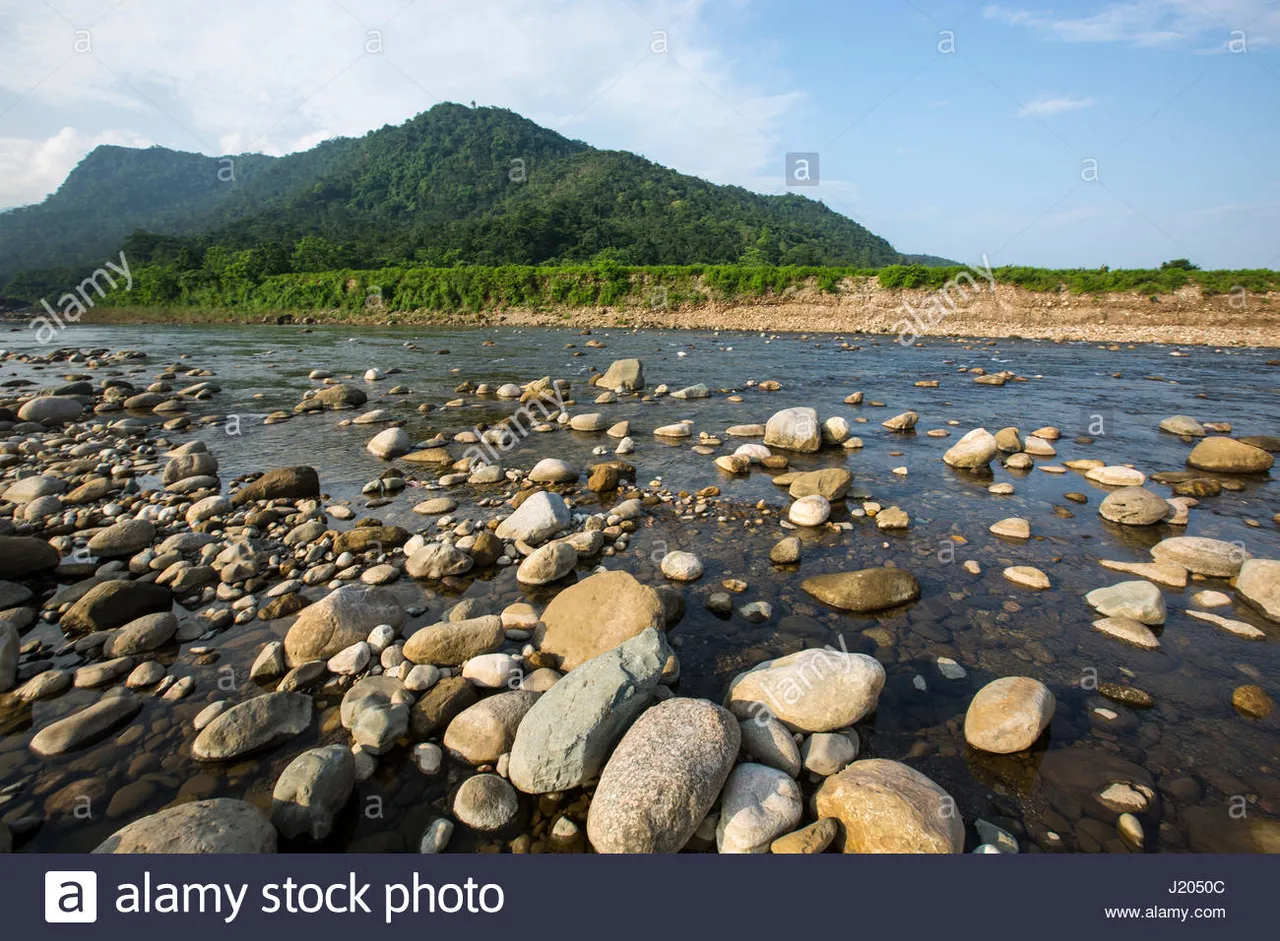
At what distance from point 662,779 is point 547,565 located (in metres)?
3.28

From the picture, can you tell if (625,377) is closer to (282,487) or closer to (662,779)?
(282,487)

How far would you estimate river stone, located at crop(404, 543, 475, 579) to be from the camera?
629 centimetres

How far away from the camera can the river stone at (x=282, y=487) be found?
8.27 metres

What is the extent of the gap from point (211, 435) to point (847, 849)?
14.7 m

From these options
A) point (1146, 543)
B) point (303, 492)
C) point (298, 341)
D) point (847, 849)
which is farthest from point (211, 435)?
point (298, 341)

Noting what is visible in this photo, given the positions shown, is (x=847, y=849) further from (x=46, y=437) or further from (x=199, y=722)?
(x=46, y=437)

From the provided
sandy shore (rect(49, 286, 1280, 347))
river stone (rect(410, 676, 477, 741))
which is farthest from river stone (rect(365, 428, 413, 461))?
sandy shore (rect(49, 286, 1280, 347))

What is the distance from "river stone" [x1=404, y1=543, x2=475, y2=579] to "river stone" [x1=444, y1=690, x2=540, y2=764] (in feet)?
7.77

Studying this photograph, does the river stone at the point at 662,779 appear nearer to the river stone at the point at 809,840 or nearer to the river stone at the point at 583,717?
the river stone at the point at 583,717

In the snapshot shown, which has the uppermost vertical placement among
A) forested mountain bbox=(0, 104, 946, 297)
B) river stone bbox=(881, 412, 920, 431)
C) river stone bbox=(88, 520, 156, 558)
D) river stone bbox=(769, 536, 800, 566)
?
forested mountain bbox=(0, 104, 946, 297)

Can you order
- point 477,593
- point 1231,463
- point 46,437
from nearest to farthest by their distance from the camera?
point 477,593 → point 1231,463 → point 46,437

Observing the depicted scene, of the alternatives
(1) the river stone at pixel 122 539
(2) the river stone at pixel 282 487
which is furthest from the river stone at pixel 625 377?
(1) the river stone at pixel 122 539

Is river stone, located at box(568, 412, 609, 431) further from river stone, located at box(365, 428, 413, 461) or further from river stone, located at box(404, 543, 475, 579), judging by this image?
river stone, located at box(404, 543, 475, 579)

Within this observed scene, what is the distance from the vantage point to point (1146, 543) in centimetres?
711
